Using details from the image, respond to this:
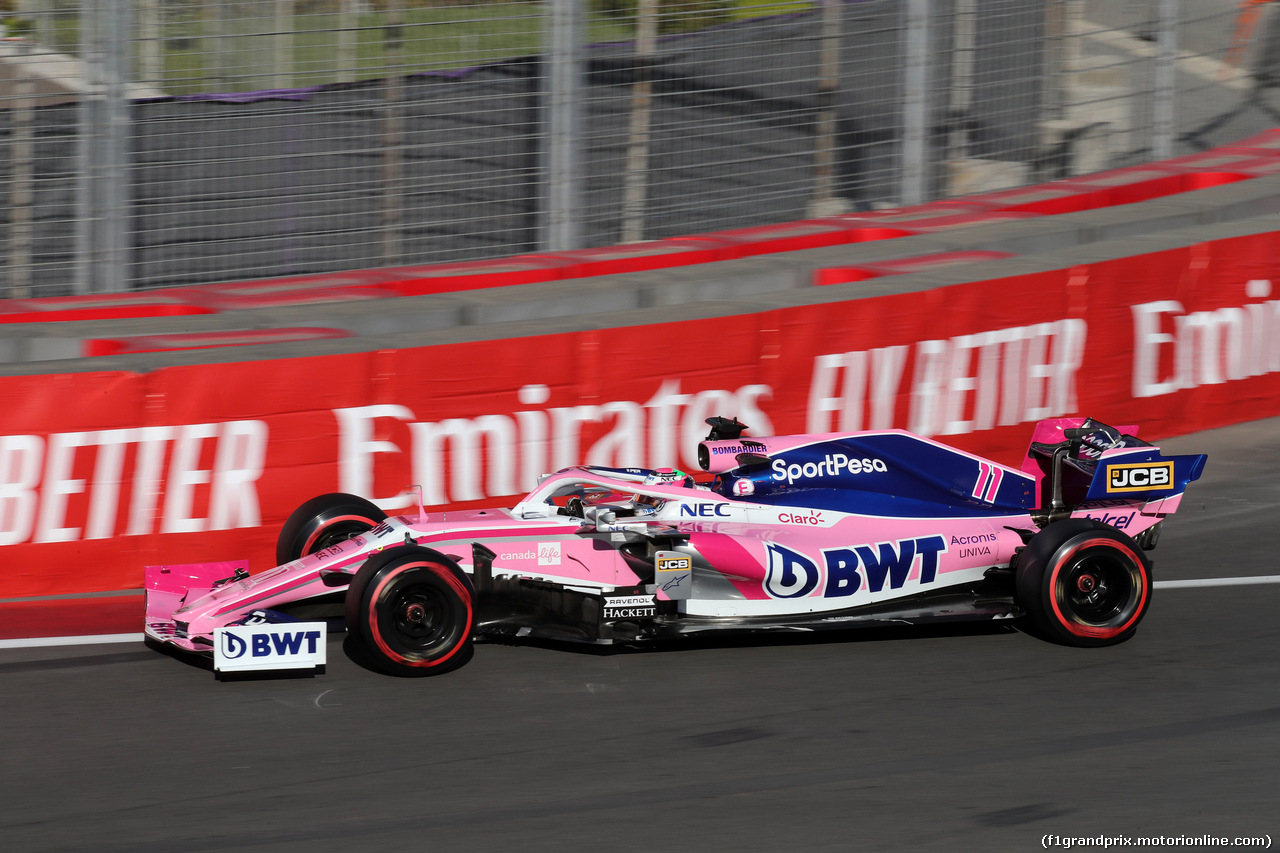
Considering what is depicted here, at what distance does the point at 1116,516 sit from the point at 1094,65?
7.06 metres

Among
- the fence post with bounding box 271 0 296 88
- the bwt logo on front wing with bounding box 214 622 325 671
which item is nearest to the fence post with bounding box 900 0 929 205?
the fence post with bounding box 271 0 296 88

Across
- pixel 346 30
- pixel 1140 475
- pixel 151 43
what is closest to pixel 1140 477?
pixel 1140 475

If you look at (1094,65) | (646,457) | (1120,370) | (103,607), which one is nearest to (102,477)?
(103,607)

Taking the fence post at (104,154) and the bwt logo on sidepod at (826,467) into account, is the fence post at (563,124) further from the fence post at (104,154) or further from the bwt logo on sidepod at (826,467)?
the bwt logo on sidepod at (826,467)

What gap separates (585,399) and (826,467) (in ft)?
5.78

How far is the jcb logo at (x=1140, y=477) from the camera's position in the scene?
7.23m

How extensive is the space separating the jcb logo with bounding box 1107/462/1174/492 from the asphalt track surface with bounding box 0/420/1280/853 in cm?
61

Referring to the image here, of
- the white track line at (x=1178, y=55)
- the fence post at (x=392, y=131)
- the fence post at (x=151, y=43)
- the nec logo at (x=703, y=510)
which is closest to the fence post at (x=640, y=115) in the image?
the fence post at (x=392, y=131)

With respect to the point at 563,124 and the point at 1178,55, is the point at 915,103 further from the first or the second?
the point at 1178,55

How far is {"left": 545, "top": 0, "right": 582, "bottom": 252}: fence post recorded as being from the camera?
34.7 feet

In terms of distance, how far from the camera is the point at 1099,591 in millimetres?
6777

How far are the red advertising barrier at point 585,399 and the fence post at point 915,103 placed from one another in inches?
107

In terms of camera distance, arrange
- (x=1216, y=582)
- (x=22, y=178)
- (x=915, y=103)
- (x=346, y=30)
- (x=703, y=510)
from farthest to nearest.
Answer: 1. (x=915, y=103)
2. (x=346, y=30)
3. (x=22, y=178)
4. (x=1216, y=582)
5. (x=703, y=510)

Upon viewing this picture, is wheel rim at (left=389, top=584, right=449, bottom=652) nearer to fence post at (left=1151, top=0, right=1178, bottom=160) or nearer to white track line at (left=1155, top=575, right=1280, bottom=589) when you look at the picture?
white track line at (left=1155, top=575, right=1280, bottom=589)
